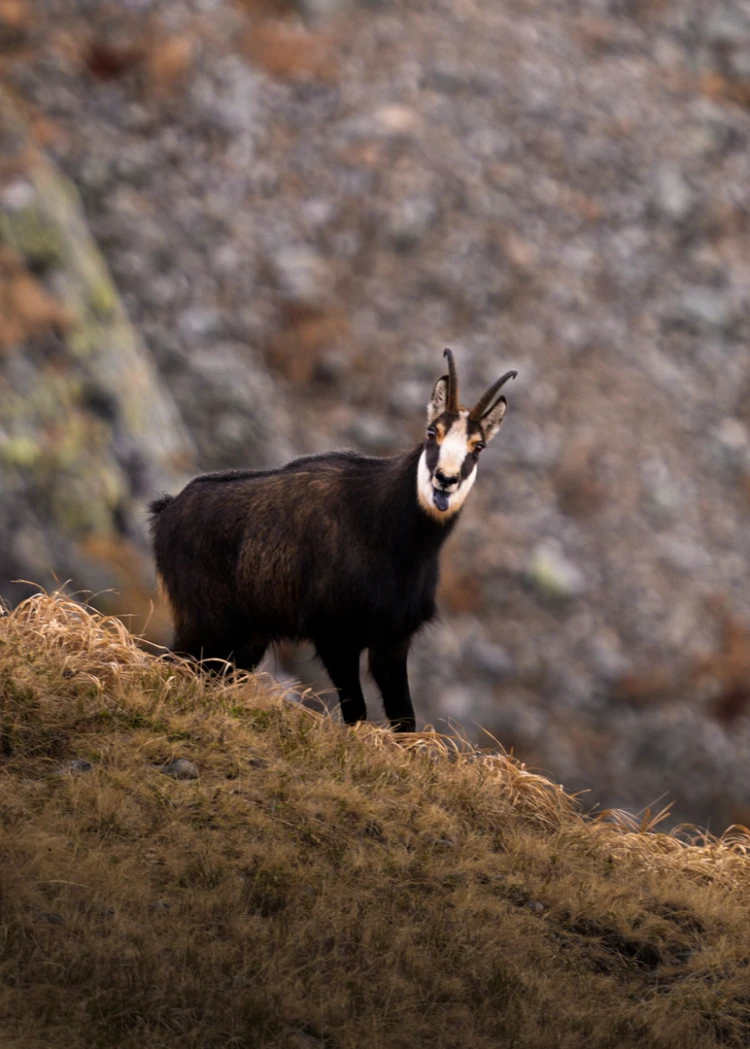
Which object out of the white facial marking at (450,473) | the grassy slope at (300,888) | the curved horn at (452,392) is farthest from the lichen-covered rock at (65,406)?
the curved horn at (452,392)

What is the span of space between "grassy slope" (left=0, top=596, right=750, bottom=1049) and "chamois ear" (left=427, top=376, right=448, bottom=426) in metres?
2.08

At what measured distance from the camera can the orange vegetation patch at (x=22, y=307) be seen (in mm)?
14469

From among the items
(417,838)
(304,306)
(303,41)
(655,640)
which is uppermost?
(303,41)

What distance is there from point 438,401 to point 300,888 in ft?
13.0

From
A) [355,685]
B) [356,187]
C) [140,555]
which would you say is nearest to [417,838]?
[355,685]

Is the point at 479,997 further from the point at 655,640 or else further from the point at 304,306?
the point at 304,306

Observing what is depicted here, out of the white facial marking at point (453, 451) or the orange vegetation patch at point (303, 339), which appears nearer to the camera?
the white facial marking at point (453, 451)

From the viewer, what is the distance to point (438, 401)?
9.77 m

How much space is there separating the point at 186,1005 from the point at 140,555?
325 inches

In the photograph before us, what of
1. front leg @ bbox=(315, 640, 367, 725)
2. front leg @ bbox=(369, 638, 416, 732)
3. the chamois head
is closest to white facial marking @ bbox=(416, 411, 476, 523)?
the chamois head

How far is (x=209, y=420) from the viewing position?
17750 mm

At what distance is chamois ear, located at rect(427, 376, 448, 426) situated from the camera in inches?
381

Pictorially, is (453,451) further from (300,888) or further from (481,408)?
(300,888)

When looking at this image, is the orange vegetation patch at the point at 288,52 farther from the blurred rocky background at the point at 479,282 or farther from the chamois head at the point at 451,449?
the chamois head at the point at 451,449
